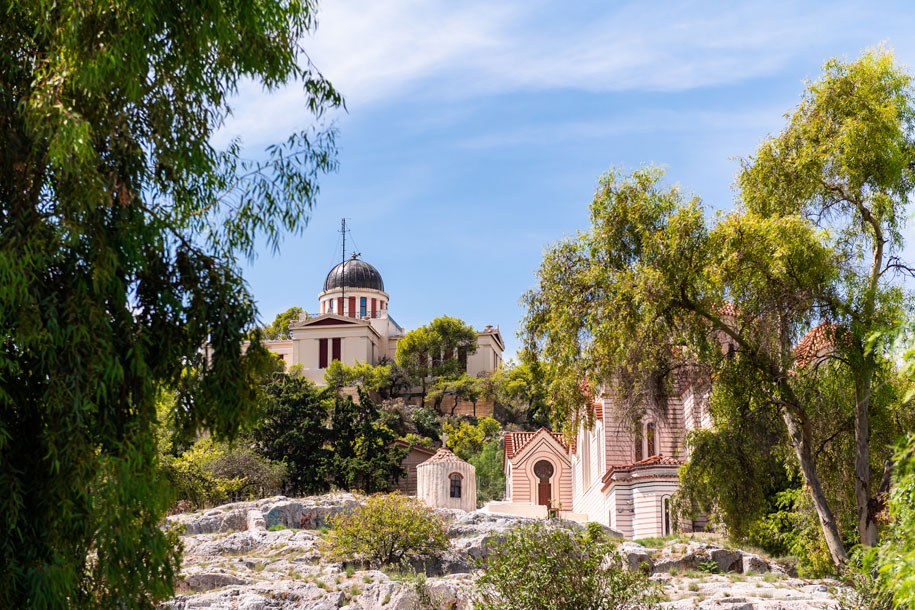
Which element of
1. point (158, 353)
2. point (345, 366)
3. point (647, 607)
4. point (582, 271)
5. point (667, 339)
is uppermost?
point (345, 366)

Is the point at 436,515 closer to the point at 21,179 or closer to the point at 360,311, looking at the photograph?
the point at 21,179

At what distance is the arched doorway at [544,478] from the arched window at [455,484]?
407 inches

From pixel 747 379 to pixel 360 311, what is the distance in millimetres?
79781

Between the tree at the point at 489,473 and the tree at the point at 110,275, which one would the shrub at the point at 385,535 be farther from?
the tree at the point at 489,473

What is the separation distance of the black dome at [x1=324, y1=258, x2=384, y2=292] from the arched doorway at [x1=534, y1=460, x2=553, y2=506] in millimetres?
52630

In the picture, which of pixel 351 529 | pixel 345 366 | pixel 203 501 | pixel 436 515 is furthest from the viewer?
pixel 345 366

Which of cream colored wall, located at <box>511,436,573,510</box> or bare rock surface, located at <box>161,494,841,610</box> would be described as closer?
bare rock surface, located at <box>161,494,841,610</box>

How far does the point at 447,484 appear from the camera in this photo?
37000mm

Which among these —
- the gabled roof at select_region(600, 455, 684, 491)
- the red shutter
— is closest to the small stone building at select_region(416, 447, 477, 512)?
the gabled roof at select_region(600, 455, 684, 491)

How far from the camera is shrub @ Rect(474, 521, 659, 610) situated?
15.3 meters

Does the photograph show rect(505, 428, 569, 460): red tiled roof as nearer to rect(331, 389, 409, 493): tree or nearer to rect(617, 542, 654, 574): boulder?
rect(331, 389, 409, 493): tree

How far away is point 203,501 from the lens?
4188cm

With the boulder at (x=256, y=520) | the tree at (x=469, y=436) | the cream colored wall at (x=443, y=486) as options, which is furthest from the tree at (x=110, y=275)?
the tree at (x=469, y=436)

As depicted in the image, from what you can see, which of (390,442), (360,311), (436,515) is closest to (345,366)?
(360,311)
